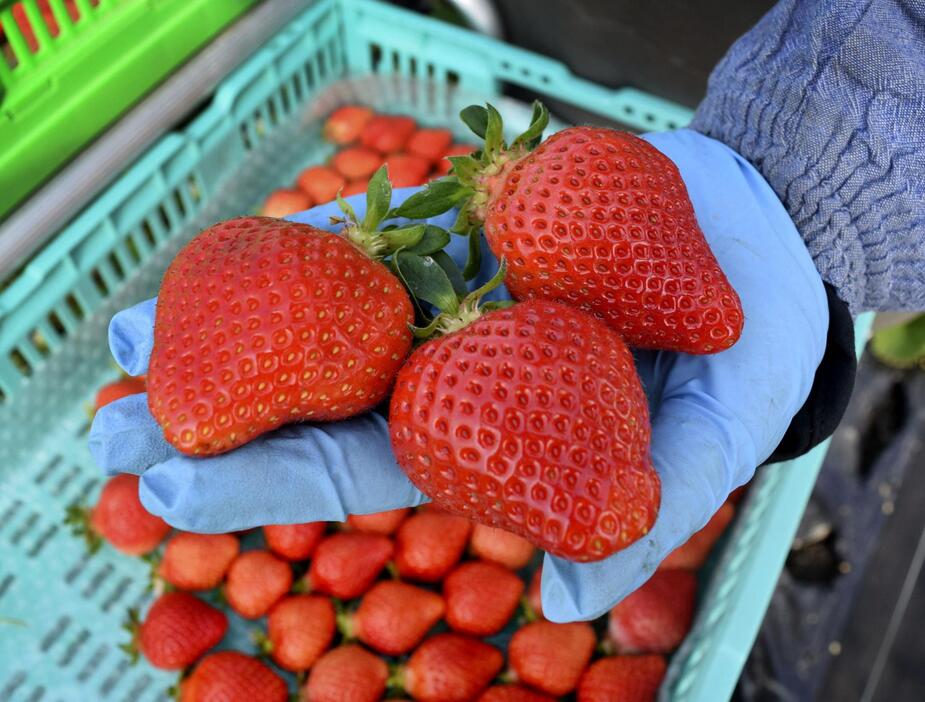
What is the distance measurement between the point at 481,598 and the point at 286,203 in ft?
3.06

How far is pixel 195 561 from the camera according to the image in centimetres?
133

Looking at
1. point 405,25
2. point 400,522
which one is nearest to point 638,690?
point 400,522

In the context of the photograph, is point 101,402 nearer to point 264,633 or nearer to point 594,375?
point 264,633

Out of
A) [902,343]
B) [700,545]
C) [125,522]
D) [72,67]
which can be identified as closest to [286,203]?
[72,67]

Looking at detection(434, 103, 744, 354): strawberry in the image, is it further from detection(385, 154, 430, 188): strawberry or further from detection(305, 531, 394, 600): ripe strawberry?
detection(385, 154, 430, 188): strawberry

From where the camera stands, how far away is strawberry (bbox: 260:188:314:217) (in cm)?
174

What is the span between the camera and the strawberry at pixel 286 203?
5.69ft

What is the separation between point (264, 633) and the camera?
1366 mm

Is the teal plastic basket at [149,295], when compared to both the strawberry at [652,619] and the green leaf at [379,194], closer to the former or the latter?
the strawberry at [652,619]

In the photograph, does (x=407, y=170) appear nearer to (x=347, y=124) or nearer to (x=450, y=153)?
(x=450, y=153)

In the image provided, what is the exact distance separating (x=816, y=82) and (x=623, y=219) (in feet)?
1.24

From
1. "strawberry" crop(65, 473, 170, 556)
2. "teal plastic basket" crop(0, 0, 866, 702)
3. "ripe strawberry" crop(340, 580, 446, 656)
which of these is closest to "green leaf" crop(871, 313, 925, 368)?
"teal plastic basket" crop(0, 0, 866, 702)

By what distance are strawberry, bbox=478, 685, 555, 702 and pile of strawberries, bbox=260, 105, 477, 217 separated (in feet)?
3.33

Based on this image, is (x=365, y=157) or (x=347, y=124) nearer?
(x=365, y=157)
